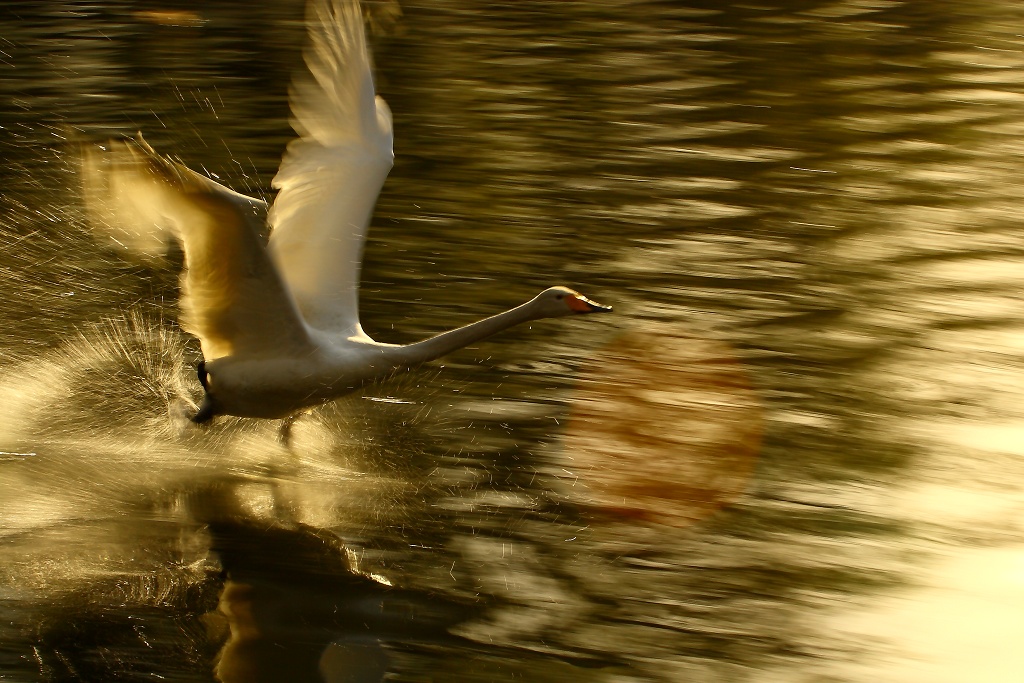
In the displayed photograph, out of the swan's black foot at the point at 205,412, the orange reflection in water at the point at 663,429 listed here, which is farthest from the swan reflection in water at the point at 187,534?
the orange reflection in water at the point at 663,429

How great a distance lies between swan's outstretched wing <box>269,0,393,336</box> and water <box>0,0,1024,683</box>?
0.69 m

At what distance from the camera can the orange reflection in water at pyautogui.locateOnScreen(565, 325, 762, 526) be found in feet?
19.7

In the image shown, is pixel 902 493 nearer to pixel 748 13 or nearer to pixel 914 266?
pixel 914 266

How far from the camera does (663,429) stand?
21.7 feet

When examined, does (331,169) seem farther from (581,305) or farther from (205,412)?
(581,305)

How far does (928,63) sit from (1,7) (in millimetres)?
9539

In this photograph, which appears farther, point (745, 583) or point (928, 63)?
point (928, 63)

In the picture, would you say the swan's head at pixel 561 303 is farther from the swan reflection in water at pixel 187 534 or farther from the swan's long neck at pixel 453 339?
the swan reflection in water at pixel 187 534

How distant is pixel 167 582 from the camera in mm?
5297

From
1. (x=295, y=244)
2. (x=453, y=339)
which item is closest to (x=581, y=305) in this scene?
(x=453, y=339)

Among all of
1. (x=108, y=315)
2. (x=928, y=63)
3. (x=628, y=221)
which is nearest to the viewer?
(x=108, y=315)

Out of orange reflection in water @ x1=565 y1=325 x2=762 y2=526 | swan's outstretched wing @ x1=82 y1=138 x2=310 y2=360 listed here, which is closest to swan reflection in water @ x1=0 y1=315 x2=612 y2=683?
swan's outstretched wing @ x1=82 y1=138 x2=310 y2=360

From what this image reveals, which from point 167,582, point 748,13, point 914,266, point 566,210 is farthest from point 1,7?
point 167,582

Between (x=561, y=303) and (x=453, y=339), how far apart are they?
1.63 feet
